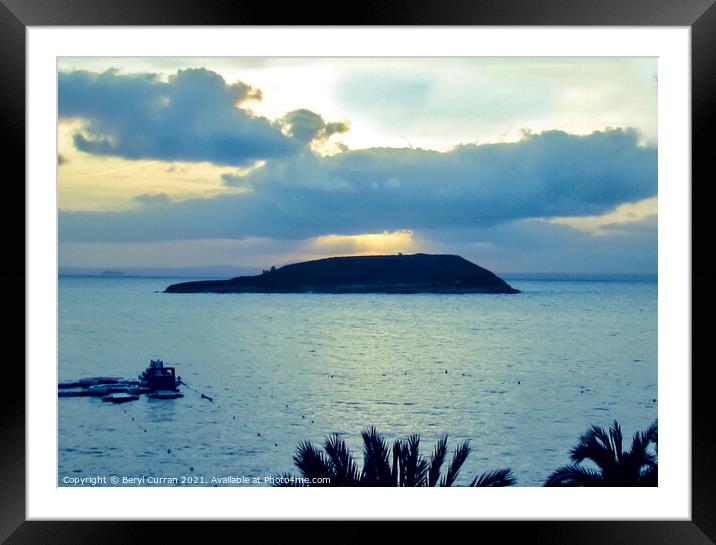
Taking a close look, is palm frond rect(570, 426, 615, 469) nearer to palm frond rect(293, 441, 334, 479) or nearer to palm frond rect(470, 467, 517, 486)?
palm frond rect(470, 467, 517, 486)

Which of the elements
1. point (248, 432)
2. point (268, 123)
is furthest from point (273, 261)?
point (248, 432)

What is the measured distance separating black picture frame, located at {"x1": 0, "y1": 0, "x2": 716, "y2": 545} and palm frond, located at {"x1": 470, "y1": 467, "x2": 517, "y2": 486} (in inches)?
12.4

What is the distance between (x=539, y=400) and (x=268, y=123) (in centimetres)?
413

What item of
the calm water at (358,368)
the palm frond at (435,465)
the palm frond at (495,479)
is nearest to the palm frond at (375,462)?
the palm frond at (435,465)

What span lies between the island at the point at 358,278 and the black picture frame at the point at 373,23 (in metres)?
3.24

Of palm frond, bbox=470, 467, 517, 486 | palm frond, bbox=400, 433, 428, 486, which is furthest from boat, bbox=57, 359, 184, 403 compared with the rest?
palm frond, bbox=470, 467, 517, 486

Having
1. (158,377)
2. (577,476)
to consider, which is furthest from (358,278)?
(577,476)

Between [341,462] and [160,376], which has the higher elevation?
[341,462]

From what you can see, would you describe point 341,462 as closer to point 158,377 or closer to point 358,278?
point 358,278

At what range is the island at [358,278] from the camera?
4.78m

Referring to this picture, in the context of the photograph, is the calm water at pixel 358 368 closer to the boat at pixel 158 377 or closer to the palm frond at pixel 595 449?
the boat at pixel 158 377

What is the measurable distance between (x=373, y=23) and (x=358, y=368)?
5.20 m

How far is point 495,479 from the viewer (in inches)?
71.9

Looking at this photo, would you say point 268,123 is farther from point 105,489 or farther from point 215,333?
point 215,333
